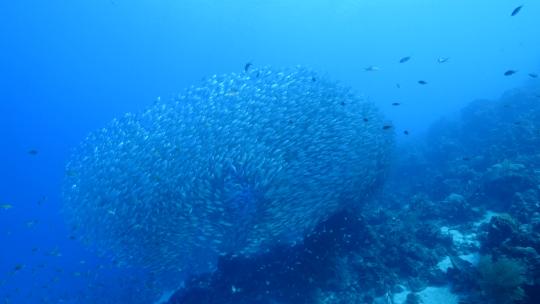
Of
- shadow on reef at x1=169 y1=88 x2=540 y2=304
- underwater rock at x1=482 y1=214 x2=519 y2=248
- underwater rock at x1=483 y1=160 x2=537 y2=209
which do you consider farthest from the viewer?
underwater rock at x1=483 y1=160 x2=537 y2=209

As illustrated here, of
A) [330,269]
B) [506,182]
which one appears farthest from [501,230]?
[506,182]

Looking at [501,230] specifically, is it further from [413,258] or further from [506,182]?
[506,182]

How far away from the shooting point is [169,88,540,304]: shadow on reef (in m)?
8.71

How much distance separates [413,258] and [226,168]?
6099 millimetres

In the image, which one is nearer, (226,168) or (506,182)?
(226,168)

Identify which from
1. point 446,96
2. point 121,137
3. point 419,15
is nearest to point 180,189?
point 121,137

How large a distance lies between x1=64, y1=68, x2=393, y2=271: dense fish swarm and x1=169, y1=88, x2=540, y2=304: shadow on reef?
2.49 feet

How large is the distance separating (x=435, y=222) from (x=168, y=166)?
9281 mm

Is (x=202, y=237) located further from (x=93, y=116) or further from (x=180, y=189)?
(x=93, y=116)

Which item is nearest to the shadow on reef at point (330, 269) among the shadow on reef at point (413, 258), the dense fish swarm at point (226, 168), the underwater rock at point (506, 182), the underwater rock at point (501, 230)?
the shadow on reef at point (413, 258)

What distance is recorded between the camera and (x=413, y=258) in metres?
11.2

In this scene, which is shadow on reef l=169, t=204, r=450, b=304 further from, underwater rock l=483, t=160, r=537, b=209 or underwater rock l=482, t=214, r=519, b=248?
underwater rock l=483, t=160, r=537, b=209

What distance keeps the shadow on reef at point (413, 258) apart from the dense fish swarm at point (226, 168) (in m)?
0.76

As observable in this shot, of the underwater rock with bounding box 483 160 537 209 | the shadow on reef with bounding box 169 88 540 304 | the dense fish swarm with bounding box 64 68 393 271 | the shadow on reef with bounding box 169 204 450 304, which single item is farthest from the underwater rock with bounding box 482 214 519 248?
the dense fish swarm with bounding box 64 68 393 271
